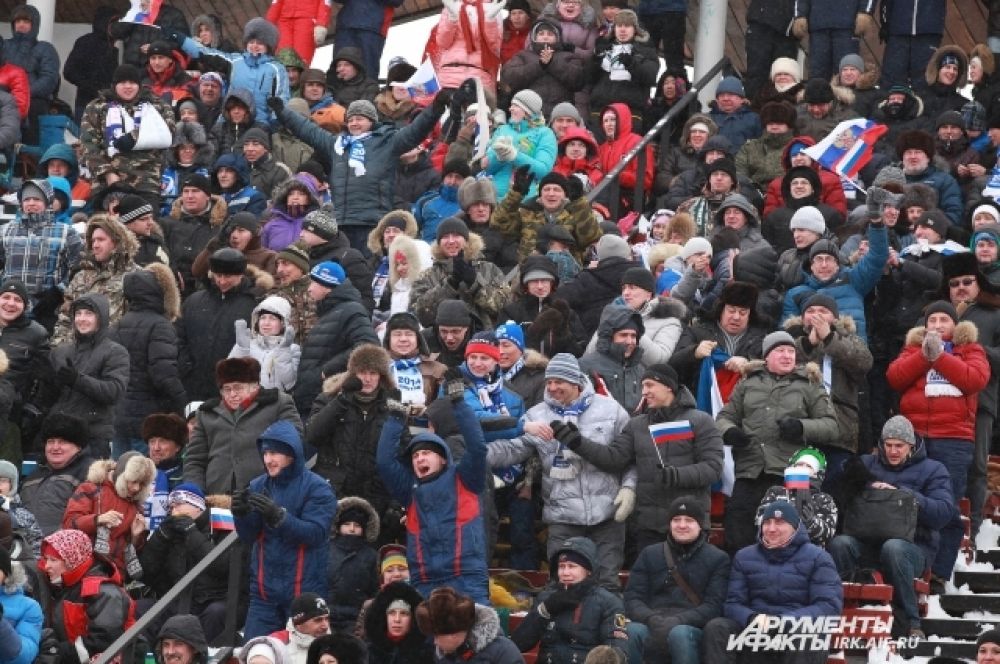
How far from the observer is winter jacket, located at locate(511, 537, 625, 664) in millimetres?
14039

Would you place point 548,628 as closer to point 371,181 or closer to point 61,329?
Result: point 61,329

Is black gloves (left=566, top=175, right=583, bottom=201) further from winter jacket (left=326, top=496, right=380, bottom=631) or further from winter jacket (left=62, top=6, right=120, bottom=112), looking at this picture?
winter jacket (left=62, top=6, right=120, bottom=112)

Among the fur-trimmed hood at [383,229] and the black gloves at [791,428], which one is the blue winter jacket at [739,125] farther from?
the black gloves at [791,428]

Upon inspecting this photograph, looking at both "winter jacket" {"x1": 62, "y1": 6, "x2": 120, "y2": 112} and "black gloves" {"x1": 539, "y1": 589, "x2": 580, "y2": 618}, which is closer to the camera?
"black gloves" {"x1": 539, "y1": 589, "x2": 580, "y2": 618}

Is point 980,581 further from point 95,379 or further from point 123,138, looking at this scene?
point 123,138

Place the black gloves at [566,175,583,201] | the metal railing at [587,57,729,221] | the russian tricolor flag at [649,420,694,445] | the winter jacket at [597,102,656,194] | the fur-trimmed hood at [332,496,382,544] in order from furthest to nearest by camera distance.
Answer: the winter jacket at [597,102,656,194] < the metal railing at [587,57,729,221] < the black gloves at [566,175,583,201] < the russian tricolor flag at [649,420,694,445] < the fur-trimmed hood at [332,496,382,544]

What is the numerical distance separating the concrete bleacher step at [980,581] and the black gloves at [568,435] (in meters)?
2.76

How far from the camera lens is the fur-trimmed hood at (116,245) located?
59.2 ft

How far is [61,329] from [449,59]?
5729mm

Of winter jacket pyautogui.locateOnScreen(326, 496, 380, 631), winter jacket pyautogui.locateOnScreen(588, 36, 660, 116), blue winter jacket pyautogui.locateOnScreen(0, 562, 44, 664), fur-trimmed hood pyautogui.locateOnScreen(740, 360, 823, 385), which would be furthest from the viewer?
winter jacket pyautogui.locateOnScreen(588, 36, 660, 116)

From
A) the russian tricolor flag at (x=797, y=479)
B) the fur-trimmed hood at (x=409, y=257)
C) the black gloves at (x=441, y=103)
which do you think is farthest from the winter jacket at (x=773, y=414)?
the black gloves at (x=441, y=103)

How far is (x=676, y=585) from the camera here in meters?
14.6

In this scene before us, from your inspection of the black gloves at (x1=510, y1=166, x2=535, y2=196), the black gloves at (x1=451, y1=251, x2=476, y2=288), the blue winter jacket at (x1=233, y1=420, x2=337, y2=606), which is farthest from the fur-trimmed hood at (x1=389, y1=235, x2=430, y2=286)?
the blue winter jacket at (x1=233, y1=420, x2=337, y2=606)

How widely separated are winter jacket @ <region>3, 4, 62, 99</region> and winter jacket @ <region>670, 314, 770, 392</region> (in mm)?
8915
